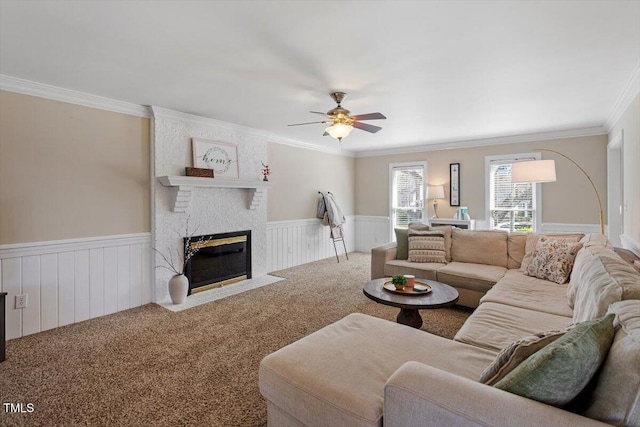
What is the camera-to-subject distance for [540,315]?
2.24 m

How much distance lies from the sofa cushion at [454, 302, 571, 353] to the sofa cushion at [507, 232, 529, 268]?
1615 millimetres

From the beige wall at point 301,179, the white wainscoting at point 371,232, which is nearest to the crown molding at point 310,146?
the beige wall at point 301,179

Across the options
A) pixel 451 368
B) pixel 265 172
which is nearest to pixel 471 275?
pixel 451 368

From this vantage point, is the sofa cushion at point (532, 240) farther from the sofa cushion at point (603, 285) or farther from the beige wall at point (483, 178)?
the beige wall at point (483, 178)

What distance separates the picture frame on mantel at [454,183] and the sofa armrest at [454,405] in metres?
5.56

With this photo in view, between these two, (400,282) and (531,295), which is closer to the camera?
(531,295)

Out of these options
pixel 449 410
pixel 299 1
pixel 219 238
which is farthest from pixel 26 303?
pixel 449 410

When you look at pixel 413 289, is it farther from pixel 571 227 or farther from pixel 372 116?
pixel 571 227

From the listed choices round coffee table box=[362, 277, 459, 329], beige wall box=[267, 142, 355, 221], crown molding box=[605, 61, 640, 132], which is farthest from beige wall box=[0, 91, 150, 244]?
crown molding box=[605, 61, 640, 132]

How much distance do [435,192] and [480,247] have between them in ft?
8.27

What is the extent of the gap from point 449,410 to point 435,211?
228 inches

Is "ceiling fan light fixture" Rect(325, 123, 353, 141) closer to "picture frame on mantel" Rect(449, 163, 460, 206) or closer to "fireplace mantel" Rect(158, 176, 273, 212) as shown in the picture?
"fireplace mantel" Rect(158, 176, 273, 212)

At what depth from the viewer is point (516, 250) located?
3.82m

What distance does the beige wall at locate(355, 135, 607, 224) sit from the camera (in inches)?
197
